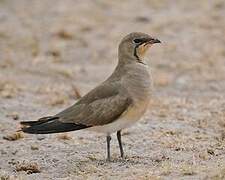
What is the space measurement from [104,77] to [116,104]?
543cm

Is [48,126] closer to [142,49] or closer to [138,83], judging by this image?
[138,83]

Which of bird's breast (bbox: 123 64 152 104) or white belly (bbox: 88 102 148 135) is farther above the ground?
bird's breast (bbox: 123 64 152 104)

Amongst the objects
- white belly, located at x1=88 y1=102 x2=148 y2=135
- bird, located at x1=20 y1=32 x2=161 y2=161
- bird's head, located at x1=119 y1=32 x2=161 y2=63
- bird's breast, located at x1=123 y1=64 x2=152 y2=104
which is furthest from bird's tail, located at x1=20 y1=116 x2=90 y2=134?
bird's head, located at x1=119 y1=32 x2=161 y2=63

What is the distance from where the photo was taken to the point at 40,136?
959 cm

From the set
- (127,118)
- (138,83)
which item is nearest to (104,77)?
(138,83)

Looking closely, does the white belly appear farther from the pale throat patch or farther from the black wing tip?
the pale throat patch

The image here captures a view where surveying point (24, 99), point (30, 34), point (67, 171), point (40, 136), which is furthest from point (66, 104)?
point (30, 34)

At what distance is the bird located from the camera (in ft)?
26.2

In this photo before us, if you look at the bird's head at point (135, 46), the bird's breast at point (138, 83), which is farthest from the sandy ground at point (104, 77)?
the bird's head at point (135, 46)

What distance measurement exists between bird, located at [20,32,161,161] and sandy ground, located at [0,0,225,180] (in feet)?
1.32

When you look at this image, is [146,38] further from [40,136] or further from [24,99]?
[24,99]

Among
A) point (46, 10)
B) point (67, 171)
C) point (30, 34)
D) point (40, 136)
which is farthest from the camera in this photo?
point (46, 10)

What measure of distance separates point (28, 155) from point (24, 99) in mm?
2930

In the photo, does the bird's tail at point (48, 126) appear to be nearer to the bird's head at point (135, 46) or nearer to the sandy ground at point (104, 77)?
the sandy ground at point (104, 77)
